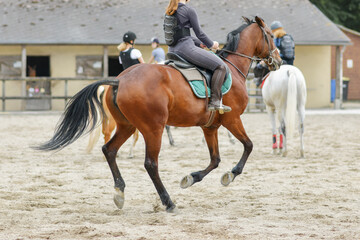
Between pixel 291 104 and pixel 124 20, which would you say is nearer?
pixel 291 104

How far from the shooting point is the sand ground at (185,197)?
563cm

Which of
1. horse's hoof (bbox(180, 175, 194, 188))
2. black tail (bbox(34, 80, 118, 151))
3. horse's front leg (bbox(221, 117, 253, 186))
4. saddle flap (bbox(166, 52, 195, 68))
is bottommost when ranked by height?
horse's hoof (bbox(180, 175, 194, 188))

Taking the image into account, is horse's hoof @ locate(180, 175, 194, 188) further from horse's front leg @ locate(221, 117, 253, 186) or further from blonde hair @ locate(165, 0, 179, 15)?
blonde hair @ locate(165, 0, 179, 15)

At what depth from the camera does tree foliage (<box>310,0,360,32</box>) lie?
43656 mm

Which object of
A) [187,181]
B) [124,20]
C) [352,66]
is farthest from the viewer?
[352,66]

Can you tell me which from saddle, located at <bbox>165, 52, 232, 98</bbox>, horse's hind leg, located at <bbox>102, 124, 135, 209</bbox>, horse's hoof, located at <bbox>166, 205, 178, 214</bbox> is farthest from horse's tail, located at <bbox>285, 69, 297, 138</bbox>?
horse's hoof, located at <bbox>166, 205, 178, 214</bbox>

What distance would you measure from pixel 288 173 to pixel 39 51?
20.2 meters

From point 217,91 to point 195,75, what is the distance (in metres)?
0.30

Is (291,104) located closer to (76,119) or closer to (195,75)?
(195,75)

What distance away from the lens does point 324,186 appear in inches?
318

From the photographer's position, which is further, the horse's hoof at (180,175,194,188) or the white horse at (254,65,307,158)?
the white horse at (254,65,307,158)

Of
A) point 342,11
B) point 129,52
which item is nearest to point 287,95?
point 129,52

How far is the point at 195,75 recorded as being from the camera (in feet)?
23.1

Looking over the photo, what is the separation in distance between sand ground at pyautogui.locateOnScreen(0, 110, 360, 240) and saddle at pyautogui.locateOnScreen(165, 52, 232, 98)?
1249 millimetres
